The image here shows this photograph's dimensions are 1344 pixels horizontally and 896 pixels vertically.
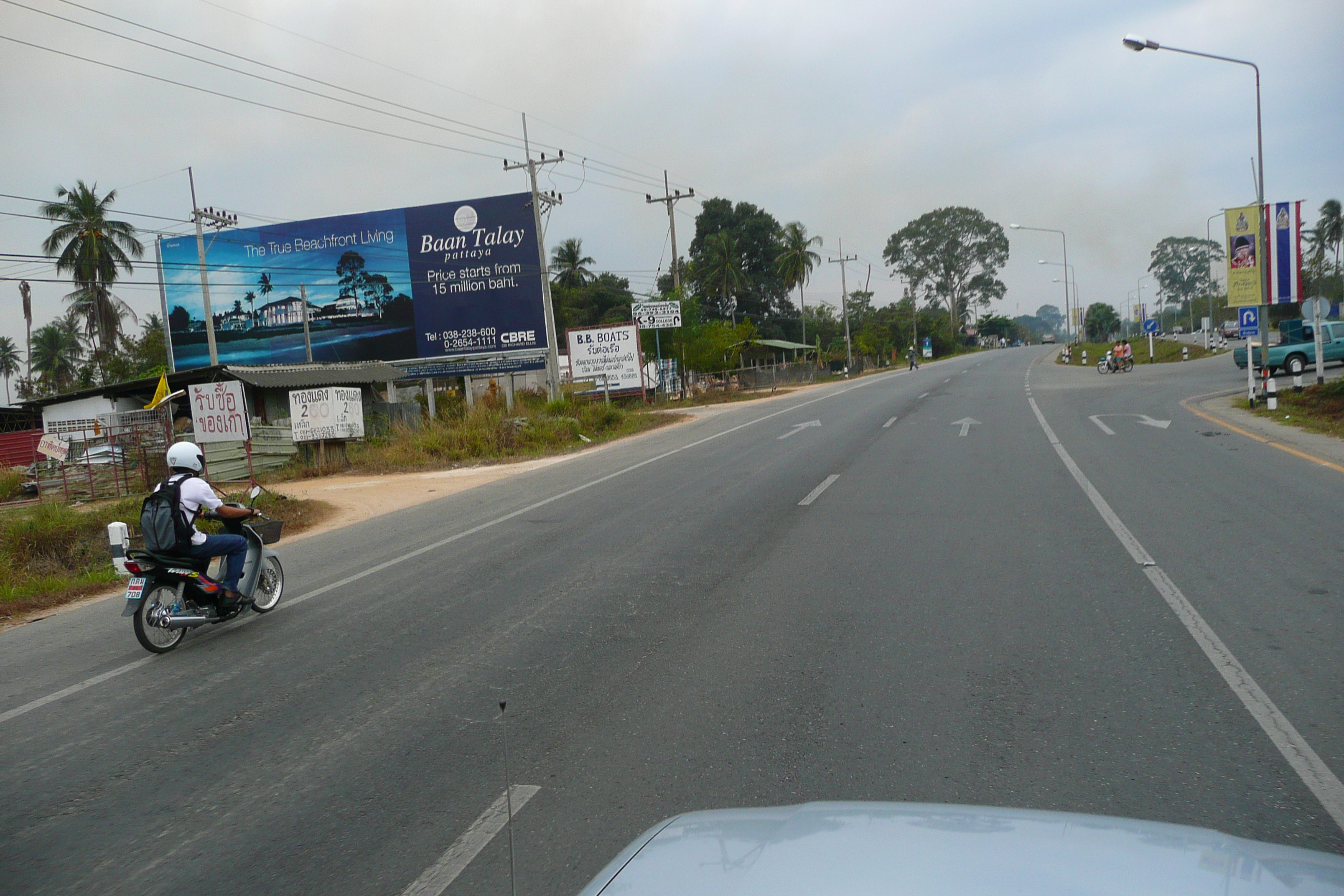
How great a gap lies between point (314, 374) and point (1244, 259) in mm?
27359

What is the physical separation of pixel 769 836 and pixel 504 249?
38.2 meters

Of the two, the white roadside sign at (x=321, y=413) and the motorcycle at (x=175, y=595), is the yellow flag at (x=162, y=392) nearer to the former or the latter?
the white roadside sign at (x=321, y=413)

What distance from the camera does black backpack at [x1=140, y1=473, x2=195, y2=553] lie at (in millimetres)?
6785

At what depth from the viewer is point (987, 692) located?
16.1 ft

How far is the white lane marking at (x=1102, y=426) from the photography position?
56.1 ft

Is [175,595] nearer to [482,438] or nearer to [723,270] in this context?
[482,438]

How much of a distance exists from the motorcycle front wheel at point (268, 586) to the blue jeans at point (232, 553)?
0.23m

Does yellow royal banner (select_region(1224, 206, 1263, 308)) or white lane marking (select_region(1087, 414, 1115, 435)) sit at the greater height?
yellow royal banner (select_region(1224, 206, 1263, 308))

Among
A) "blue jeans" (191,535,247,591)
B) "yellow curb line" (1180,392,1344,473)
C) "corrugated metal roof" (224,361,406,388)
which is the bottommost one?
"yellow curb line" (1180,392,1344,473)

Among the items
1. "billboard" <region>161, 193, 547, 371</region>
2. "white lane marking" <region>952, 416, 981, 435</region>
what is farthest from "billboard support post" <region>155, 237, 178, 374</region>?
"white lane marking" <region>952, 416, 981, 435</region>

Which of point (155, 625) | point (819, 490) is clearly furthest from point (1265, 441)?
point (155, 625)

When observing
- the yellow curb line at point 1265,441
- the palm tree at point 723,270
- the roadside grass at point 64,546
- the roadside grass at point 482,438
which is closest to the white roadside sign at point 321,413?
the roadside grass at point 482,438

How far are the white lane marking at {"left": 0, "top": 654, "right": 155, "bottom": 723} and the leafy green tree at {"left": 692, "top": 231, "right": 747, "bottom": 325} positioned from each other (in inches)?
2559

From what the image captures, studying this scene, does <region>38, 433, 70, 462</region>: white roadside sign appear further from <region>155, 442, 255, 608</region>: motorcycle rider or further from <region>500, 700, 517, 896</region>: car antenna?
<region>500, 700, 517, 896</region>: car antenna
